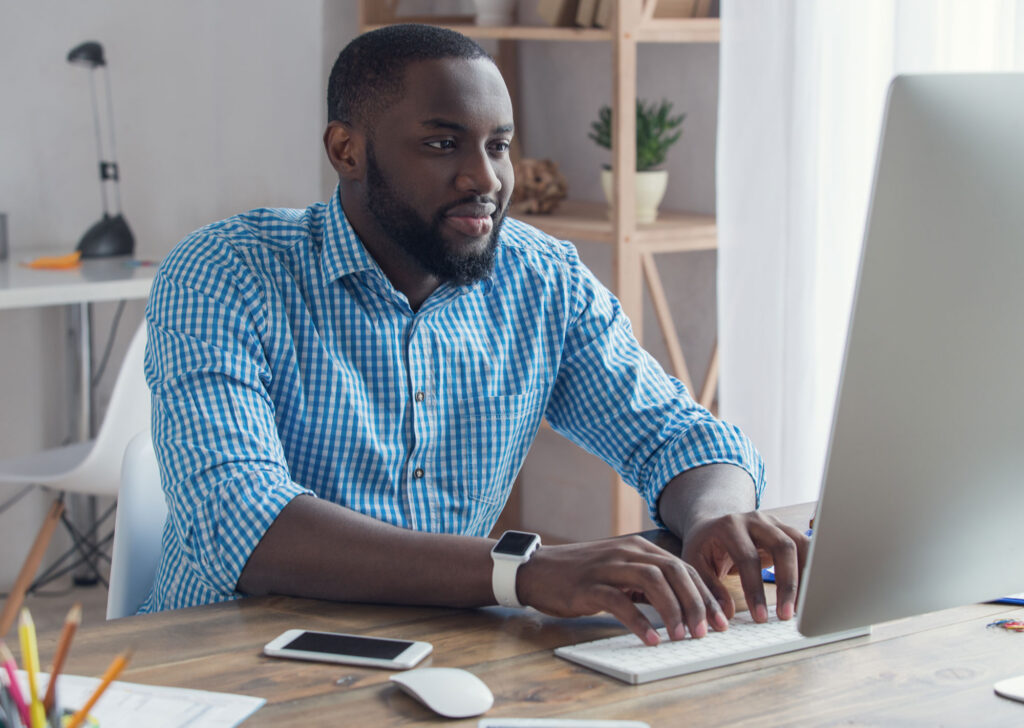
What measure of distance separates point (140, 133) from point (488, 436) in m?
2.29

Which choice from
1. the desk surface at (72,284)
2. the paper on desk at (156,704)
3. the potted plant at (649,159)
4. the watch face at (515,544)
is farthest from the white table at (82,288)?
the paper on desk at (156,704)

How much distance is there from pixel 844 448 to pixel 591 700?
0.87 feet

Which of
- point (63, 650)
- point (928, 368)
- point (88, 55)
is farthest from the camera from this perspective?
point (88, 55)

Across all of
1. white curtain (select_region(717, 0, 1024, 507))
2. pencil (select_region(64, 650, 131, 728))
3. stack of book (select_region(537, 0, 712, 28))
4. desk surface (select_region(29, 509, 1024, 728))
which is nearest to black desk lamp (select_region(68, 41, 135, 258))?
stack of book (select_region(537, 0, 712, 28))

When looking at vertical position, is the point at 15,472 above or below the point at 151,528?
below

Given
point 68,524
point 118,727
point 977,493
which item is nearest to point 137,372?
point 68,524

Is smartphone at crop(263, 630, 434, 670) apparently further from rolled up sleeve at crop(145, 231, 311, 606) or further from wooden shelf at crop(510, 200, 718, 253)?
wooden shelf at crop(510, 200, 718, 253)

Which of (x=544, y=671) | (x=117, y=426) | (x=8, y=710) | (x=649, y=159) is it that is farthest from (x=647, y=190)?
(x=8, y=710)

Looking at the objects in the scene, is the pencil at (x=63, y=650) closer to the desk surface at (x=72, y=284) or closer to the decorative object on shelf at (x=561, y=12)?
the desk surface at (x=72, y=284)

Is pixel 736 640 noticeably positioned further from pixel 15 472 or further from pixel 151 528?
pixel 15 472

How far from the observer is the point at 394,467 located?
1438 mm

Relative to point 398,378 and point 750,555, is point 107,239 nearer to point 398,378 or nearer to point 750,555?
point 398,378

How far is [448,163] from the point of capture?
1.42 metres

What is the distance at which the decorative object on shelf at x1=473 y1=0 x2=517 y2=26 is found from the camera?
10.3ft
